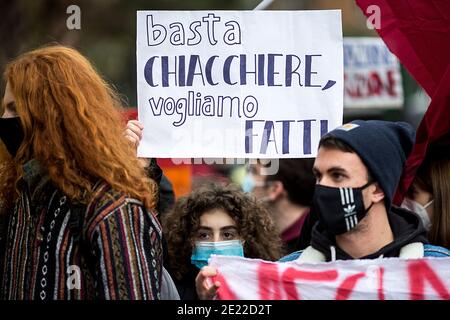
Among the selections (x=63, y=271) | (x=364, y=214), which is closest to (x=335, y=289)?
(x=364, y=214)

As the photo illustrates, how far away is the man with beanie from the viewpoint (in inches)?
167

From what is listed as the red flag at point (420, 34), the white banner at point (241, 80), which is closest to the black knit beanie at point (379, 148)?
the white banner at point (241, 80)

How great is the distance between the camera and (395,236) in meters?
4.31

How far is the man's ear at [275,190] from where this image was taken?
24.6ft

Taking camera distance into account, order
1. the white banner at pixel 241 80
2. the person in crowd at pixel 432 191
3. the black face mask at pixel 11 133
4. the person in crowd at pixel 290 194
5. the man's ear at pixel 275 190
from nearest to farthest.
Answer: the black face mask at pixel 11 133 < the white banner at pixel 241 80 < the person in crowd at pixel 432 191 < the person in crowd at pixel 290 194 < the man's ear at pixel 275 190

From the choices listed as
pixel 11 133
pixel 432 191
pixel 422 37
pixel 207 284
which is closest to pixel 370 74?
pixel 432 191

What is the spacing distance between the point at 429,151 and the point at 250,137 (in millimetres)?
925

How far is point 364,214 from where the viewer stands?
4.26 metres

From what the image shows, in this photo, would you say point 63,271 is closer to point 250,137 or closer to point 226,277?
point 226,277

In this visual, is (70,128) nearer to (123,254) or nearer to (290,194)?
(123,254)

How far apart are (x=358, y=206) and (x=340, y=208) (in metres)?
0.07

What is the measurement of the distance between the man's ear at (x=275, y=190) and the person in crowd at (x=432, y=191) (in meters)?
2.18

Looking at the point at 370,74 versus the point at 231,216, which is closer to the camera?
the point at 231,216

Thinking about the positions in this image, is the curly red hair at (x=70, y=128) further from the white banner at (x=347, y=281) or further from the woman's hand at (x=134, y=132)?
the white banner at (x=347, y=281)
